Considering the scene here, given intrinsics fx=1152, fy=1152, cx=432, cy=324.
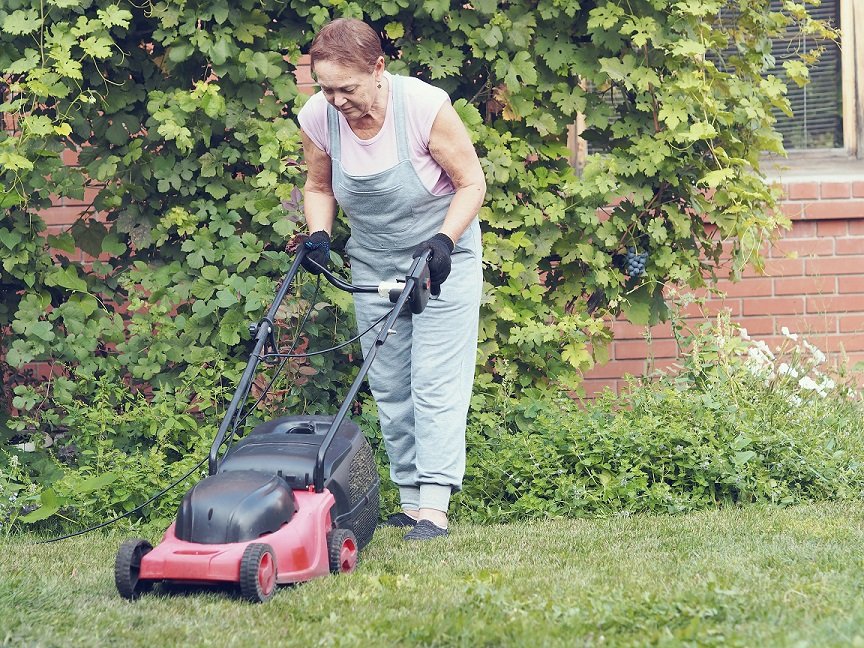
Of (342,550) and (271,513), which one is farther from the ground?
(271,513)

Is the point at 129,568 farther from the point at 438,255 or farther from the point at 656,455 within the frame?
the point at 656,455

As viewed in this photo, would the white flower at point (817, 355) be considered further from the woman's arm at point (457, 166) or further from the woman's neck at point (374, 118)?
the woman's neck at point (374, 118)

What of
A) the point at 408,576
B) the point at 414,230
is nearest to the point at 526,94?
the point at 414,230

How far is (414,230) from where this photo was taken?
4.07m

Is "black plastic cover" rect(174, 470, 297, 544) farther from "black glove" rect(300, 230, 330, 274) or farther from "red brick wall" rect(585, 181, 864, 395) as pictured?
"red brick wall" rect(585, 181, 864, 395)

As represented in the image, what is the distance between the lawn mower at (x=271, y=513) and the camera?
311 cm

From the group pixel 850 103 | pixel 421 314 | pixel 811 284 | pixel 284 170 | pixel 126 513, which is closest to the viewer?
pixel 421 314

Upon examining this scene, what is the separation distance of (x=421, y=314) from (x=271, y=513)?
115 cm

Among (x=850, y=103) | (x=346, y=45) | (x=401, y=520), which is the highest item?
(x=850, y=103)

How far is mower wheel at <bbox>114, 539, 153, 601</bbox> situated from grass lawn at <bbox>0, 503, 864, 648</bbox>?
44 millimetres

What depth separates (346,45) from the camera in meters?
3.62

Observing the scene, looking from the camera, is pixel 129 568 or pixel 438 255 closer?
pixel 129 568

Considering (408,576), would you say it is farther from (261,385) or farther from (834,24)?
(834,24)

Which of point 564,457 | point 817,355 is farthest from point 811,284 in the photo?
point 564,457
